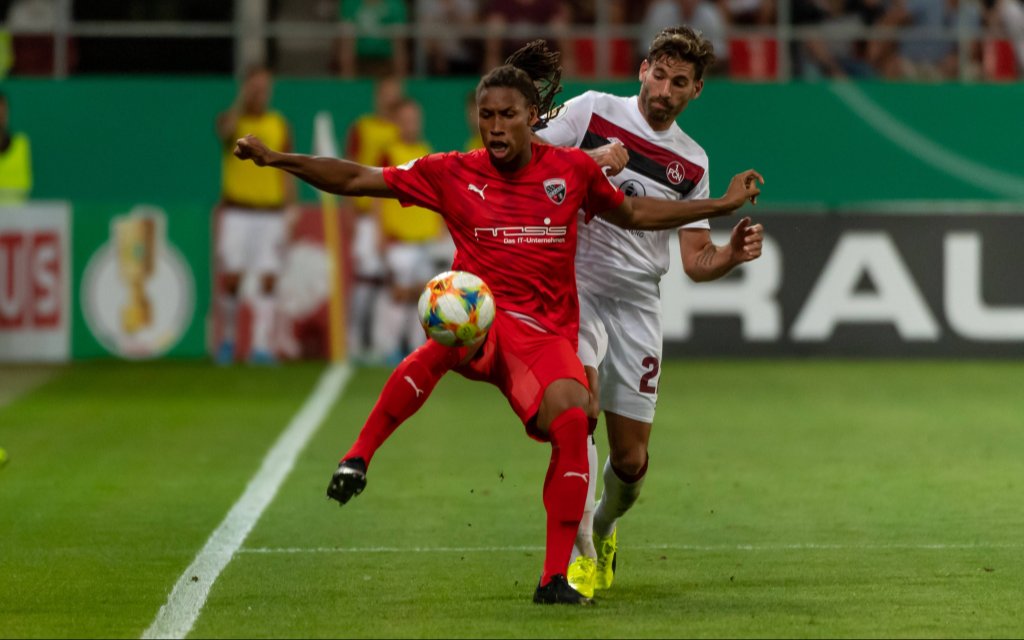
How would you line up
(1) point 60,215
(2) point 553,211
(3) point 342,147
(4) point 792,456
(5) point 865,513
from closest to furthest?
(2) point 553,211, (5) point 865,513, (4) point 792,456, (1) point 60,215, (3) point 342,147

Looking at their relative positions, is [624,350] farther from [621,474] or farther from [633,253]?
[621,474]

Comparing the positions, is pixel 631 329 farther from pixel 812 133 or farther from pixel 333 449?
pixel 812 133

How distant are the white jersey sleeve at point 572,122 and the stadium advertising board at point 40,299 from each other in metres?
10.4

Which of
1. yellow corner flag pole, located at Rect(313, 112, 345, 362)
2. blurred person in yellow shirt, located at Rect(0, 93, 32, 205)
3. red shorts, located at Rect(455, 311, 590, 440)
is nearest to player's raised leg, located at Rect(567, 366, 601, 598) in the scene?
red shorts, located at Rect(455, 311, 590, 440)

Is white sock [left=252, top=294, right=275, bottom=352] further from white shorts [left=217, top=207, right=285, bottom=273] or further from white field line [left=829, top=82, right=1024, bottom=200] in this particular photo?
white field line [left=829, top=82, right=1024, bottom=200]

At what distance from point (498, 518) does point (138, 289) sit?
9.01 m

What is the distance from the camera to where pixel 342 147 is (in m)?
19.3

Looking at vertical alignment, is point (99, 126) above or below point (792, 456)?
above

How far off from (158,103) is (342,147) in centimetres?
199

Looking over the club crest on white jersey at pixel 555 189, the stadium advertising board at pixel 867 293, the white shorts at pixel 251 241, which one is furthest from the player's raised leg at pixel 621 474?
the white shorts at pixel 251 241

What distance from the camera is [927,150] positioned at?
19.8 meters

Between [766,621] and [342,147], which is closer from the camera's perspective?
[766,621]

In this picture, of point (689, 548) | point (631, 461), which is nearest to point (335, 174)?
point (631, 461)

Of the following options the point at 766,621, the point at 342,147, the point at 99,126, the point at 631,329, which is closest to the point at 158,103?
the point at 99,126
